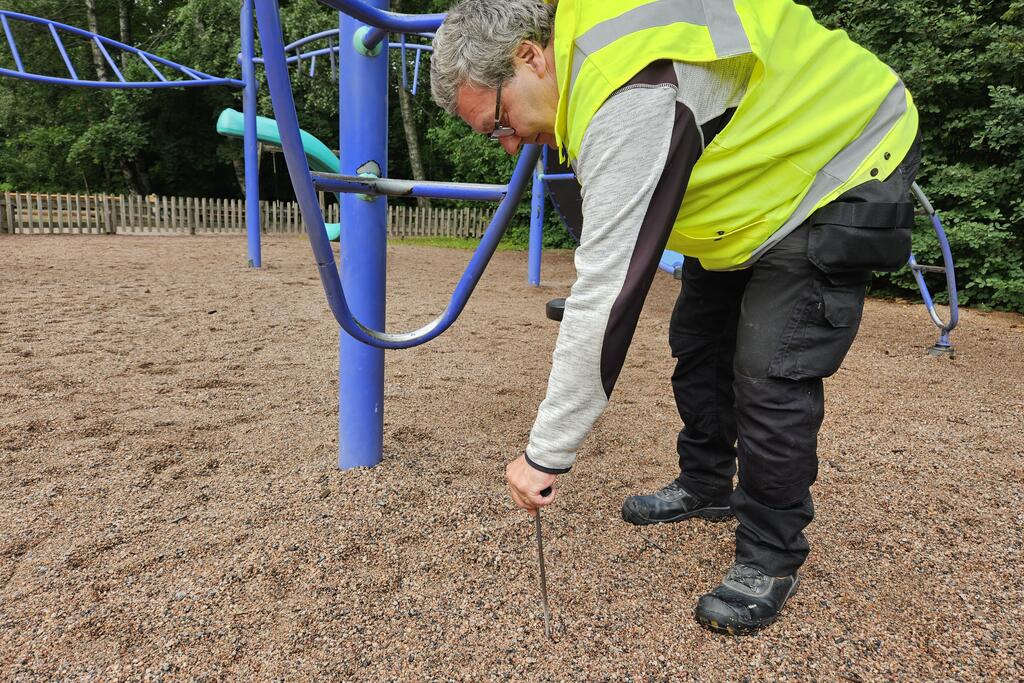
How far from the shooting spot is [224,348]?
351 centimetres

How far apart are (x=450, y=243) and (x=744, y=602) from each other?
12805 mm

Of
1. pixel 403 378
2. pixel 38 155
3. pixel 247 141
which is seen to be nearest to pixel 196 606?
pixel 403 378

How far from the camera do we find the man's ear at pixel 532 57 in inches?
40.4

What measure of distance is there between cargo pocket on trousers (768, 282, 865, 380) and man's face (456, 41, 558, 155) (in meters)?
0.58

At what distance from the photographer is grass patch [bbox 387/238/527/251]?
42.3 ft

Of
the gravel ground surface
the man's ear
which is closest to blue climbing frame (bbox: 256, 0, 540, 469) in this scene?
the gravel ground surface

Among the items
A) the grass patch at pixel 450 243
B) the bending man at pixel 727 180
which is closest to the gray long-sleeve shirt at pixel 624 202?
the bending man at pixel 727 180

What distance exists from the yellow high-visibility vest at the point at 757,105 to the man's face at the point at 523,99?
6 centimetres

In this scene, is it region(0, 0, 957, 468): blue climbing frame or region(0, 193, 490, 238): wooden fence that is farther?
region(0, 193, 490, 238): wooden fence

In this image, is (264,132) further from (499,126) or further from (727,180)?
(727,180)

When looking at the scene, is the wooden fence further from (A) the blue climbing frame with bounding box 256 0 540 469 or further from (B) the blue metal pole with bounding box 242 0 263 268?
(A) the blue climbing frame with bounding box 256 0 540 469

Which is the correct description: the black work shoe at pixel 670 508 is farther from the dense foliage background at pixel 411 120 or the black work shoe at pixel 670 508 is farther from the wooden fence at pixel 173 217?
the wooden fence at pixel 173 217

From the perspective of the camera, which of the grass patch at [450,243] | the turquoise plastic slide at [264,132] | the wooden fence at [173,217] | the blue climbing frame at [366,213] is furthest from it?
the grass patch at [450,243]

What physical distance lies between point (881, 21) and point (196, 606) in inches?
309
